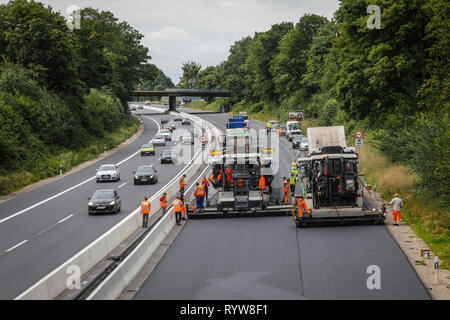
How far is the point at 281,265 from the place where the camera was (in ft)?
60.0

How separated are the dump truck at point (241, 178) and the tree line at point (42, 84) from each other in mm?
20523

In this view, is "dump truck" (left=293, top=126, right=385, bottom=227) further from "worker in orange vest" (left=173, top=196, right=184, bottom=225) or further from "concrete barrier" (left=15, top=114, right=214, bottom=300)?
"concrete barrier" (left=15, top=114, right=214, bottom=300)

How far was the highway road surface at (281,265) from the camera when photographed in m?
15.5

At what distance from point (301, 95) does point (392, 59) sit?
63720 millimetres

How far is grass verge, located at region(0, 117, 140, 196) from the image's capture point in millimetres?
40834

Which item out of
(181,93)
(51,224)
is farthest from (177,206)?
(181,93)

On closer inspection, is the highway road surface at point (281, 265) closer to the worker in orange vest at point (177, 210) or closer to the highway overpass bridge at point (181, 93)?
the worker in orange vest at point (177, 210)

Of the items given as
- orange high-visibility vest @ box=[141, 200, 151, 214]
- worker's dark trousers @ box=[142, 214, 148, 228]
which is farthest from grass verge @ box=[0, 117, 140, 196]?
orange high-visibility vest @ box=[141, 200, 151, 214]

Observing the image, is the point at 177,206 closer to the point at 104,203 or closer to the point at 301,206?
the point at 104,203

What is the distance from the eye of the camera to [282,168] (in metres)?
46.4

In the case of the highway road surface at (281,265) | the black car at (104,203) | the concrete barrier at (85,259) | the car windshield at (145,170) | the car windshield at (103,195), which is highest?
the car windshield at (145,170)

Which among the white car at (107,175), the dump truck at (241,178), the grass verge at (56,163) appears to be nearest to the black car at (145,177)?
the white car at (107,175)

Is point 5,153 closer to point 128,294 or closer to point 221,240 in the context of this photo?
point 221,240

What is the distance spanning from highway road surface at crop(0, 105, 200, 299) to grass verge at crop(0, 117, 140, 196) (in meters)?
1.71
